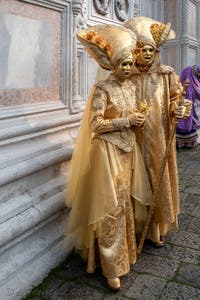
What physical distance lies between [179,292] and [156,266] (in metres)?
0.34

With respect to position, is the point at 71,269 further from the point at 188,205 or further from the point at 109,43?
the point at 188,205

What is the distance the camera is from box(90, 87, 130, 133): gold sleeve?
7.59 feet

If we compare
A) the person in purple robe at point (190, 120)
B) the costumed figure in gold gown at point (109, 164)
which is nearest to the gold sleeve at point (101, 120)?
the costumed figure in gold gown at point (109, 164)

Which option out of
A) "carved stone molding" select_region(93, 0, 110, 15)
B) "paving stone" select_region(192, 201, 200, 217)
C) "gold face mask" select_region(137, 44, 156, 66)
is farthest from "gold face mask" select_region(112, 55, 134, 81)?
"carved stone molding" select_region(93, 0, 110, 15)

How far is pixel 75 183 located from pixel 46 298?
32.1 inches

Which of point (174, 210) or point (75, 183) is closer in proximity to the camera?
point (75, 183)

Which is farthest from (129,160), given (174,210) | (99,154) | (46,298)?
(46,298)

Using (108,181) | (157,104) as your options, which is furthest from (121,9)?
(108,181)

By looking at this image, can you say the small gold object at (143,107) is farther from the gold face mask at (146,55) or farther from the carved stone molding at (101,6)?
the carved stone molding at (101,6)

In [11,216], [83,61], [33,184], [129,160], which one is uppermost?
[83,61]

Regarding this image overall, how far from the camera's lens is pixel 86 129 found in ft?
8.27

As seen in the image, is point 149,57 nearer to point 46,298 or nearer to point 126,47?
point 126,47

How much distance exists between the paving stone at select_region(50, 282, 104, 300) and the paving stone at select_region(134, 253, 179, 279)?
1.36 ft

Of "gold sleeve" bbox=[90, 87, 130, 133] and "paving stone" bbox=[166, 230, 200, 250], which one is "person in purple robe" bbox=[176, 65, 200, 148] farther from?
"gold sleeve" bbox=[90, 87, 130, 133]
